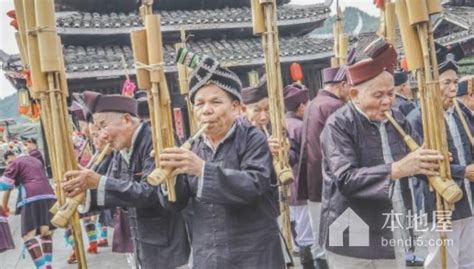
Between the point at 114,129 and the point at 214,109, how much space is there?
33.2 inches

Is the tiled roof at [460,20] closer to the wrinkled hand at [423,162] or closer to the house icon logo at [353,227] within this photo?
the house icon logo at [353,227]

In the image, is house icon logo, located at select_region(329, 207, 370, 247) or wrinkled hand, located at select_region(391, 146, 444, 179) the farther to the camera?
house icon logo, located at select_region(329, 207, 370, 247)

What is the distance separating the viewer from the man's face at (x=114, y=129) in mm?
2883

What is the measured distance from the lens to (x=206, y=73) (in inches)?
91.8

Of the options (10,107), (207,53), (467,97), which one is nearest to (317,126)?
(467,97)

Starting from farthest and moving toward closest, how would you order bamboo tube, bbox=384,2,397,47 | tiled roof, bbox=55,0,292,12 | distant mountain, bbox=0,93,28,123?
distant mountain, bbox=0,93,28,123, tiled roof, bbox=55,0,292,12, bamboo tube, bbox=384,2,397,47

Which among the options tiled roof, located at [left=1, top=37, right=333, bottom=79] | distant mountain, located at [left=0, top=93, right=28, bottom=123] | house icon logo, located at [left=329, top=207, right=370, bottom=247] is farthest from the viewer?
distant mountain, located at [left=0, top=93, right=28, bottom=123]

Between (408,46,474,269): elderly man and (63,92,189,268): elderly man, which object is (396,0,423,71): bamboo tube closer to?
(408,46,474,269): elderly man

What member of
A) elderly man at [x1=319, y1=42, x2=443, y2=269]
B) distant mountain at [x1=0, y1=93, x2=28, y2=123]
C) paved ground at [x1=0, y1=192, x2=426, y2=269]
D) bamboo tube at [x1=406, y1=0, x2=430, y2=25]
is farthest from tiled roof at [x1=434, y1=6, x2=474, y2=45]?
distant mountain at [x1=0, y1=93, x2=28, y2=123]

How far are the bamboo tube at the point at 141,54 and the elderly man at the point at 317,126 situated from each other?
2.28 m

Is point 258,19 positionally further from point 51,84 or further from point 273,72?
point 51,84

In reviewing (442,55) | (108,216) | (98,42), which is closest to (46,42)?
(442,55)

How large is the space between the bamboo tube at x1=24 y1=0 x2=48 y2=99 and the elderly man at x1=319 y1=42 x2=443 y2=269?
1370 mm

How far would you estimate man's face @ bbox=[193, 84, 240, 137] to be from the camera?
7.50 ft
